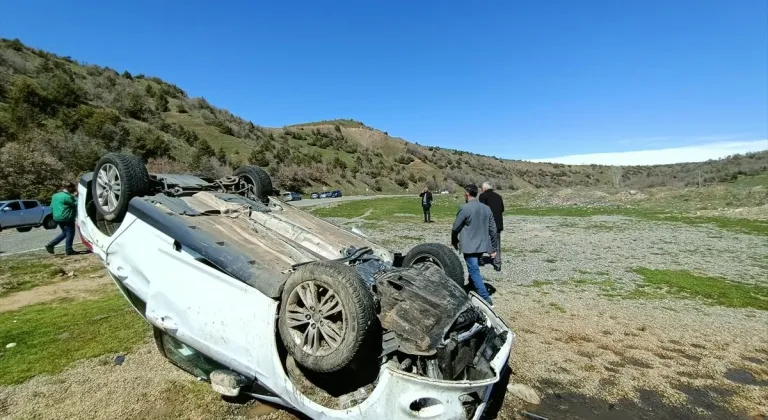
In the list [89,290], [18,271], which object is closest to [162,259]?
[89,290]

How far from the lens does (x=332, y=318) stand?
2.98 metres

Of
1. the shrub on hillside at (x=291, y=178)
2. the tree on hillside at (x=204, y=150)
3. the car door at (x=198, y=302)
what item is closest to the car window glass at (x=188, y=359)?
the car door at (x=198, y=302)

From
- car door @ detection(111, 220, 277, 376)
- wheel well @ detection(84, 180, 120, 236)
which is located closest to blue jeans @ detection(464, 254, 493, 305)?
car door @ detection(111, 220, 277, 376)

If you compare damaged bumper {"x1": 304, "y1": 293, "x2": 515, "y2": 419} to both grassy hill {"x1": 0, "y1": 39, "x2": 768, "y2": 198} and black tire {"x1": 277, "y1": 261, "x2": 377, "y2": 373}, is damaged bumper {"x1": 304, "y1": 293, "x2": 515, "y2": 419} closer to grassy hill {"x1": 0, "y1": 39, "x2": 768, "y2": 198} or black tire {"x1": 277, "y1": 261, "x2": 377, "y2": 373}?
black tire {"x1": 277, "y1": 261, "x2": 377, "y2": 373}

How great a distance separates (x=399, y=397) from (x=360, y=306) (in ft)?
2.06

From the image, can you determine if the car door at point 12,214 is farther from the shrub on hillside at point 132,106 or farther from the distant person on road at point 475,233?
the shrub on hillside at point 132,106

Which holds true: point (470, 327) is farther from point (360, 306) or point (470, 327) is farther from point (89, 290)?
point (89, 290)

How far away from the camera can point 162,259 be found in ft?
12.4

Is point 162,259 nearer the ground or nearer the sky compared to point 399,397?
nearer the sky

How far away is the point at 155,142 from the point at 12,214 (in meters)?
17.6

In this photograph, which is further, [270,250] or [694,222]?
[694,222]

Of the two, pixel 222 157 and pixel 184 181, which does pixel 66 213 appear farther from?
pixel 222 157

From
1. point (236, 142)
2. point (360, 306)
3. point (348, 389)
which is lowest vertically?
point (348, 389)

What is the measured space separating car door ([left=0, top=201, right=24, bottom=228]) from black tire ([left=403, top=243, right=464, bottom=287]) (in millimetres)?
18452
